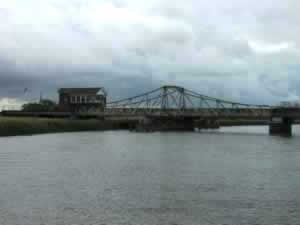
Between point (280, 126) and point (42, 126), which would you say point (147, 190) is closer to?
point (42, 126)

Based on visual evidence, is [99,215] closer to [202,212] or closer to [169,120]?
[202,212]

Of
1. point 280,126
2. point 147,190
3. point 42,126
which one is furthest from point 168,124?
point 147,190

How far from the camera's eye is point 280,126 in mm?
154625

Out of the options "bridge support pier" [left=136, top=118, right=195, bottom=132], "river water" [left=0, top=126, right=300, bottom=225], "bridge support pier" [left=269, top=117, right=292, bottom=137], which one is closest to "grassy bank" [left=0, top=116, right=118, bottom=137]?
"bridge support pier" [left=136, top=118, right=195, bottom=132]

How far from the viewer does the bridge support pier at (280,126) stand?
153012 millimetres

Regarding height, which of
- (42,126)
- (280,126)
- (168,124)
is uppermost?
(168,124)

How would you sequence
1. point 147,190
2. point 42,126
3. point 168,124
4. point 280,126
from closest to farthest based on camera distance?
point 147,190
point 42,126
point 280,126
point 168,124

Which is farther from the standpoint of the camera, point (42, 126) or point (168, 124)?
point (168, 124)

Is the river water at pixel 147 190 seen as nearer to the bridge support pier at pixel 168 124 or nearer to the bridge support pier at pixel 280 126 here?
the bridge support pier at pixel 280 126

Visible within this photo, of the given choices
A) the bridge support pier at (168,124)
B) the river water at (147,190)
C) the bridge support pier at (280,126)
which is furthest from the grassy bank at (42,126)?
the river water at (147,190)

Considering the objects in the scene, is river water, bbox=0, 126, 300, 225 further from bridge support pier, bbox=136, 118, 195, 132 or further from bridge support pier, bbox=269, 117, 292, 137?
bridge support pier, bbox=136, 118, 195, 132

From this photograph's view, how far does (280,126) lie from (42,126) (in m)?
67.5

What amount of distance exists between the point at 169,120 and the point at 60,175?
487ft

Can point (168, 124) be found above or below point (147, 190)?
above
